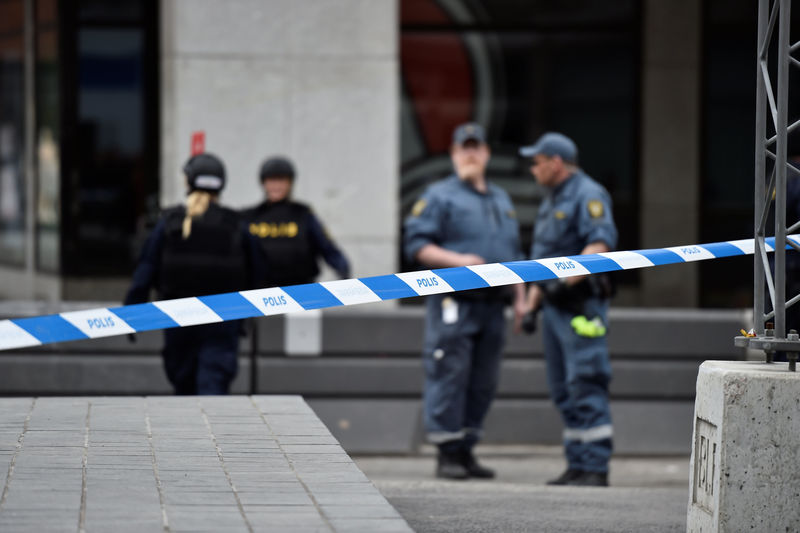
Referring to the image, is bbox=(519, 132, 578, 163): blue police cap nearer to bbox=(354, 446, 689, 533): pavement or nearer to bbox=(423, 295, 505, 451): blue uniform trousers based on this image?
bbox=(423, 295, 505, 451): blue uniform trousers

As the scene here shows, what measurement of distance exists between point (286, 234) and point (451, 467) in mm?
1931

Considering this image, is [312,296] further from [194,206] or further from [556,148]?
[556,148]

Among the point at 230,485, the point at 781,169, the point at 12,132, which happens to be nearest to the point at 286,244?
the point at 230,485

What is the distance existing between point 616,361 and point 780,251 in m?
4.47

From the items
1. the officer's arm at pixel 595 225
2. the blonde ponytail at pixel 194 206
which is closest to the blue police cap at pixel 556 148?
the officer's arm at pixel 595 225

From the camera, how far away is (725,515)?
14.5 feet

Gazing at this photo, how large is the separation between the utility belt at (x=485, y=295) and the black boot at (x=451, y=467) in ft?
3.05

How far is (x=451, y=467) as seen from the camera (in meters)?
7.75

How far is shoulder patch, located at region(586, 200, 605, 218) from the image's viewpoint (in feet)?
24.3

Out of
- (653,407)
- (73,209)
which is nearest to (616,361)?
(653,407)

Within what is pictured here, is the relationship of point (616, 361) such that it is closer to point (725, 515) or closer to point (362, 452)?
point (362, 452)

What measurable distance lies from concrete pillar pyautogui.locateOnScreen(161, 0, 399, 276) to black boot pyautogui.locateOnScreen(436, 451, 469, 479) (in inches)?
135

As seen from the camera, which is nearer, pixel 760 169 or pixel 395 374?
pixel 760 169

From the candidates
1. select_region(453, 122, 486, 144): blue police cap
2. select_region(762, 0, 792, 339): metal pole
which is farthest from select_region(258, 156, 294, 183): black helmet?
select_region(762, 0, 792, 339): metal pole
